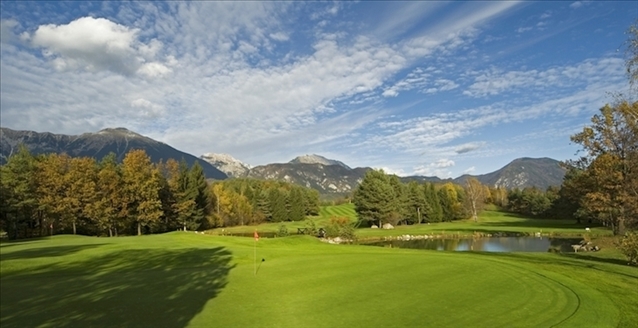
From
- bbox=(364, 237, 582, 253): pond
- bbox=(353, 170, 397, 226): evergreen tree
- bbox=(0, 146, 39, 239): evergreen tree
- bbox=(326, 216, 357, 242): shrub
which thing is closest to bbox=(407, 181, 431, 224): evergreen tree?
bbox=(353, 170, 397, 226): evergreen tree

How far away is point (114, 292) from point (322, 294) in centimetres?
674

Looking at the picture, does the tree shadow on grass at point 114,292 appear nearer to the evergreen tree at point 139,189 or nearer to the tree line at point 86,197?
the tree line at point 86,197

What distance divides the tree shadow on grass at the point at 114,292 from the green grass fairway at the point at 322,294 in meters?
0.04

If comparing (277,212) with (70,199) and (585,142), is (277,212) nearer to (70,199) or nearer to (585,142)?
(70,199)

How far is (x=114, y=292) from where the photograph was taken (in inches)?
479

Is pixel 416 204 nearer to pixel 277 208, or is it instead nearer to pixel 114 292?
pixel 277 208


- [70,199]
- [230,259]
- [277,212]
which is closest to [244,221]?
[277,212]

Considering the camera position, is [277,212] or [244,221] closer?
[244,221]

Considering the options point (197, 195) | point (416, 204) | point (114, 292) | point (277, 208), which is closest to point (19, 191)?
point (197, 195)

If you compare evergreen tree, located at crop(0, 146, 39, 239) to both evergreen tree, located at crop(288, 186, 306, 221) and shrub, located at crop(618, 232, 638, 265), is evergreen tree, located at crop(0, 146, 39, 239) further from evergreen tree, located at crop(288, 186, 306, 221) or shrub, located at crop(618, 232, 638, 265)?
evergreen tree, located at crop(288, 186, 306, 221)

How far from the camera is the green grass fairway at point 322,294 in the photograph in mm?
8797

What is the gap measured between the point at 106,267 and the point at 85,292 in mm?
6616

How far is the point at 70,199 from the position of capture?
49750 millimetres

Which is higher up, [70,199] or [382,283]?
[70,199]
